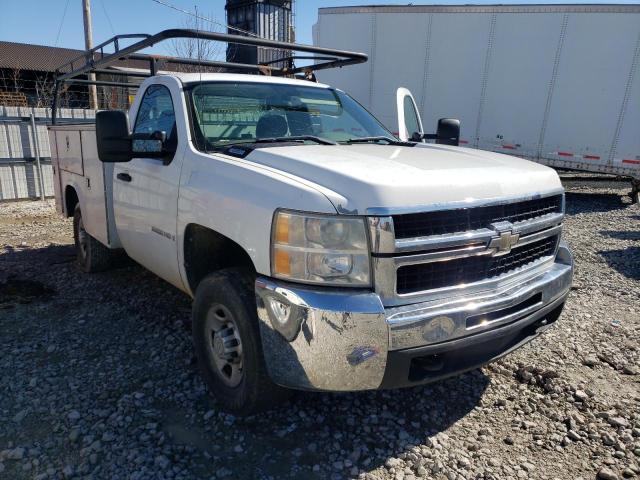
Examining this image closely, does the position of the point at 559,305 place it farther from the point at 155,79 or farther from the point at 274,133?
the point at 155,79

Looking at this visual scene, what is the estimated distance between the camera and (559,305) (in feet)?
10.0

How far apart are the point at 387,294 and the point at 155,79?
271cm

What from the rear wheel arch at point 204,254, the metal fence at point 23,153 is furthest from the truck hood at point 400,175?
the metal fence at point 23,153

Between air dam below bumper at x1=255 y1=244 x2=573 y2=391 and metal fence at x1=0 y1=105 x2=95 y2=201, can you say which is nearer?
air dam below bumper at x1=255 y1=244 x2=573 y2=391

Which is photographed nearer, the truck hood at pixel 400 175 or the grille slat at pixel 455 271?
the truck hood at pixel 400 175

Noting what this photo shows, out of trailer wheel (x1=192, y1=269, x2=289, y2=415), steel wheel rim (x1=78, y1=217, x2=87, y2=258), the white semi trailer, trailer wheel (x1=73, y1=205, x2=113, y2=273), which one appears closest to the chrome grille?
trailer wheel (x1=192, y1=269, x2=289, y2=415)

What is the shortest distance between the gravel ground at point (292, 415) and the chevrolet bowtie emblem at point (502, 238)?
1.10m

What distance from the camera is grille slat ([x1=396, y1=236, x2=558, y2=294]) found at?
2322 millimetres

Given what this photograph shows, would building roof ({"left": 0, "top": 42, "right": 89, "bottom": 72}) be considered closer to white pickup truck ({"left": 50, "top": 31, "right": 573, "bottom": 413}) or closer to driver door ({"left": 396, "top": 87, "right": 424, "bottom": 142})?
driver door ({"left": 396, "top": 87, "right": 424, "bottom": 142})

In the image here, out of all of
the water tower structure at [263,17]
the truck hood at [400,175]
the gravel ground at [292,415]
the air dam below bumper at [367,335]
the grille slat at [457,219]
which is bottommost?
the gravel ground at [292,415]

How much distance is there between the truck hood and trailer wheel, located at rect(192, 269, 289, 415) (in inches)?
28.2

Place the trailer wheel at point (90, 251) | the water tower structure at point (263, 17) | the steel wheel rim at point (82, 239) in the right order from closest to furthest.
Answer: the trailer wheel at point (90, 251) < the steel wheel rim at point (82, 239) < the water tower structure at point (263, 17)

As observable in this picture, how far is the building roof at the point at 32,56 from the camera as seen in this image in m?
27.0

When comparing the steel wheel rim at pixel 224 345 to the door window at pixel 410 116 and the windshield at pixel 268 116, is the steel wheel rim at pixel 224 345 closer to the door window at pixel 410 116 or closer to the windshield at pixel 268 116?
the windshield at pixel 268 116
